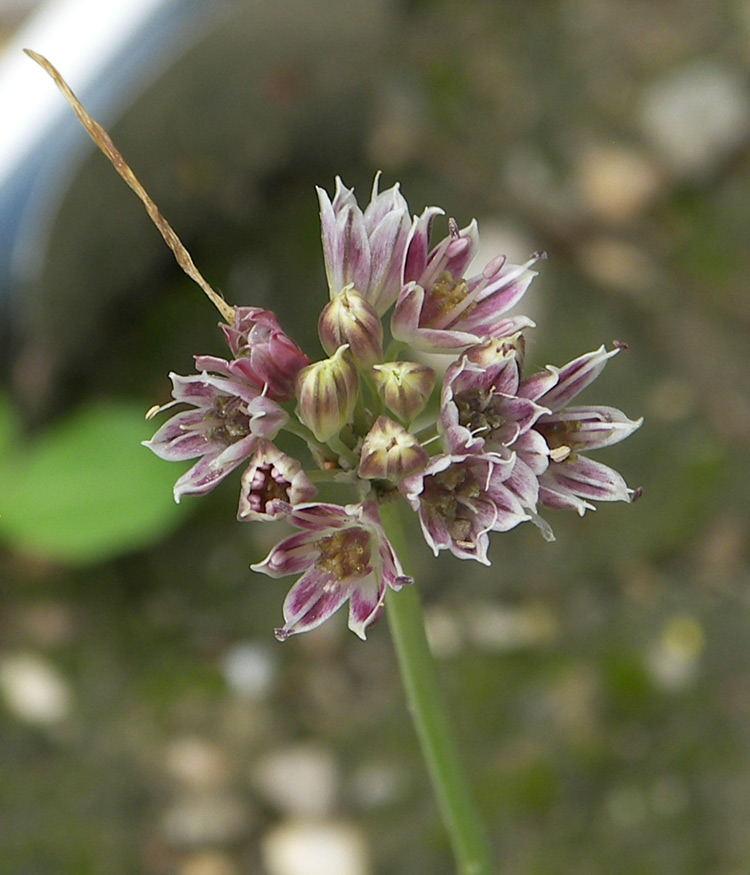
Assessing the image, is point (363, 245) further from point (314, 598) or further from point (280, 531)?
point (280, 531)

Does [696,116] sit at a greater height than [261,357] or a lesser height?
greater

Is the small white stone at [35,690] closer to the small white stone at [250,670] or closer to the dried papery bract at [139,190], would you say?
the small white stone at [250,670]

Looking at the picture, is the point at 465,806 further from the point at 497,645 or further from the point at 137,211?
the point at 137,211

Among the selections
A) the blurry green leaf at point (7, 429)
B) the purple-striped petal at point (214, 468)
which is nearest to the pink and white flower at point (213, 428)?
the purple-striped petal at point (214, 468)

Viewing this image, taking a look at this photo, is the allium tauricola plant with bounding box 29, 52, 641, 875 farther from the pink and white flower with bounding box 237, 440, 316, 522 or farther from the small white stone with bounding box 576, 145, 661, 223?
the small white stone with bounding box 576, 145, 661, 223

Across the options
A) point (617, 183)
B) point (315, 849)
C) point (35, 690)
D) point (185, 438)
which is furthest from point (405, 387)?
point (617, 183)

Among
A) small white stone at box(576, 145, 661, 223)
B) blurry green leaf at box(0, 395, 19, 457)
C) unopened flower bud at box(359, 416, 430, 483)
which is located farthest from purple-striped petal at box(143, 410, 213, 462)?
small white stone at box(576, 145, 661, 223)

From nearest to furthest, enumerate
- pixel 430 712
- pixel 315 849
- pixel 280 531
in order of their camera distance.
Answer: pixel 430 712 < pixel 315 849 < pixel 280 531
